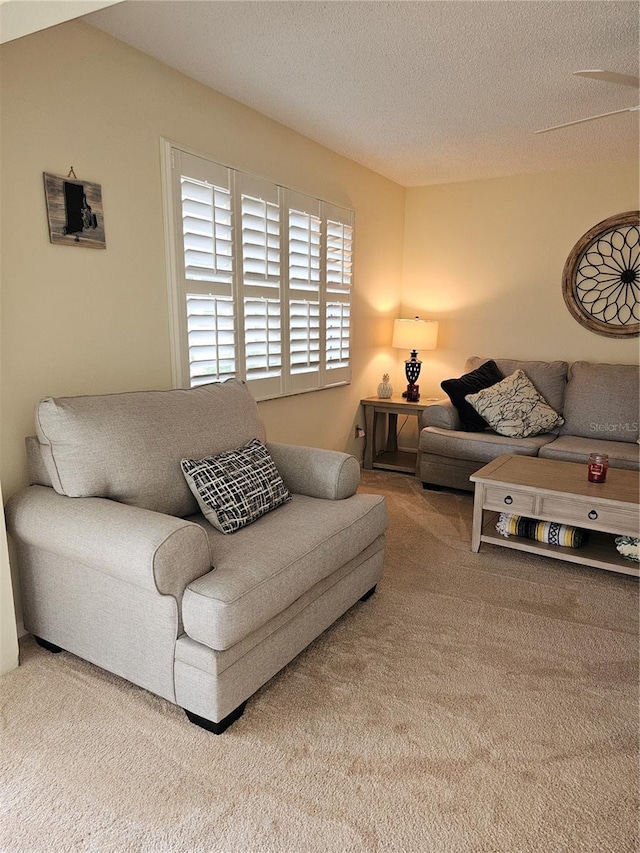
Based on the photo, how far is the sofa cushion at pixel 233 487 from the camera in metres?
2.22

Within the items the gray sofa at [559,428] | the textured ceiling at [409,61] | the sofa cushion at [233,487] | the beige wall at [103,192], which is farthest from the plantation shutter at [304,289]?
the sofa cushion at [233,487]

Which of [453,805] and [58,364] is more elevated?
[58,364]

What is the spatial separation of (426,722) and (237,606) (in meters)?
0.74

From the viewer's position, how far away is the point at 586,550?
2926 mm

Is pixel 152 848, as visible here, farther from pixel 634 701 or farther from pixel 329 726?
pixel 634 701

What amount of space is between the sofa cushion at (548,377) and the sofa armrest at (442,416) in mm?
632

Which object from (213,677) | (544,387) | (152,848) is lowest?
(152,848)

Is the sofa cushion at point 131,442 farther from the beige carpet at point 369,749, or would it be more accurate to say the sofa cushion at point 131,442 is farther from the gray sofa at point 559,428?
the gray sofa at point 559,428

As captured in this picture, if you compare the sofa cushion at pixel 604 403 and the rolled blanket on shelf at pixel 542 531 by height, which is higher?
the sofa cushion at pixel 604 403

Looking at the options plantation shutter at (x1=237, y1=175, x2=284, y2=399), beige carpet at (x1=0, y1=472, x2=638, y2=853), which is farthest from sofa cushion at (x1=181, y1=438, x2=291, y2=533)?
plantation shutter at (x1=237, y1=175, x2=284, y2=399)

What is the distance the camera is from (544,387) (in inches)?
170

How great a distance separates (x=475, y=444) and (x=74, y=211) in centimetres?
281

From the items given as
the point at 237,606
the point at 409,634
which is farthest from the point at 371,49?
the point at 409,634

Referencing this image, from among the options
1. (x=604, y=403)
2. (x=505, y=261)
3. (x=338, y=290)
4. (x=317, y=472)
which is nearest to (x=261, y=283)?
(x=338, y=290)
